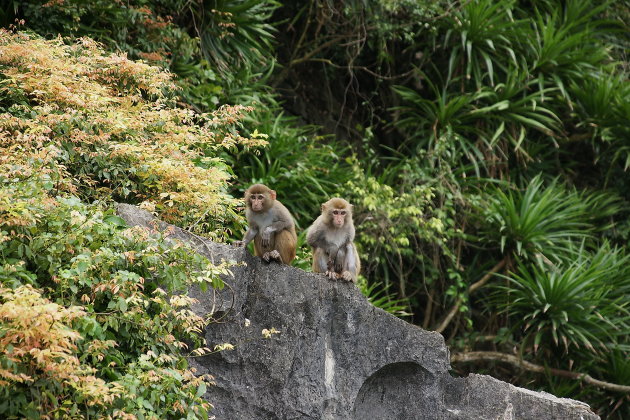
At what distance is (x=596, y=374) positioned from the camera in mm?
10328

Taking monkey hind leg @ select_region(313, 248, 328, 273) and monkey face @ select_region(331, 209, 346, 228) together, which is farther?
monkey hind leg @ select_region(313, 248, 328, 273)

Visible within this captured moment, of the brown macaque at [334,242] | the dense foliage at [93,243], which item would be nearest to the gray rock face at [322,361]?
the dense foliage at [93,243]

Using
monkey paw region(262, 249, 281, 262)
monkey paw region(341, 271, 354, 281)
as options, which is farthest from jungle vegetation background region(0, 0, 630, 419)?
monkey paw region(341, 271, 354, 281)

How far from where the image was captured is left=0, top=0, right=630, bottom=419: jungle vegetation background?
5059 mm

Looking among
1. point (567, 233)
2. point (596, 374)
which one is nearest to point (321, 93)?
point (567, 233)

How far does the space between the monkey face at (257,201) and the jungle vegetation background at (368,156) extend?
0.36 meters

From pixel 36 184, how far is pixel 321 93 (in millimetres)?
7449

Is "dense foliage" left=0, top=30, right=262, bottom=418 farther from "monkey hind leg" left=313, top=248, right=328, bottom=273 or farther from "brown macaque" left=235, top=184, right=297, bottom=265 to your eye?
"monkey hind leg" left=313, top=248, right=328, bottom=273

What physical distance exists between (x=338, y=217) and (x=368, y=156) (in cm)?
418

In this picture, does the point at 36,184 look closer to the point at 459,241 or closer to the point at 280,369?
the point at 280,369

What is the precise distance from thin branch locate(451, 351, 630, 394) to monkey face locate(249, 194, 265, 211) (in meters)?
4.49

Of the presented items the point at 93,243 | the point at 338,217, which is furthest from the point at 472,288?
the point at 93,243

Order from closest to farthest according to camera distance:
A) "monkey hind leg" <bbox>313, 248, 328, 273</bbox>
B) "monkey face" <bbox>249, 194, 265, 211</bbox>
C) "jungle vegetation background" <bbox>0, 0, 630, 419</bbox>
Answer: "jungle vegetation background" <bbox>0, 0, 630, 419</bbox>
"monkey face" <bbox>249, 194, 265, 211</bbox>
"monkey hind leg" <bbox>313, 248, 328, 273</bbox>

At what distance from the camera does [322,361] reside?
589 cm
